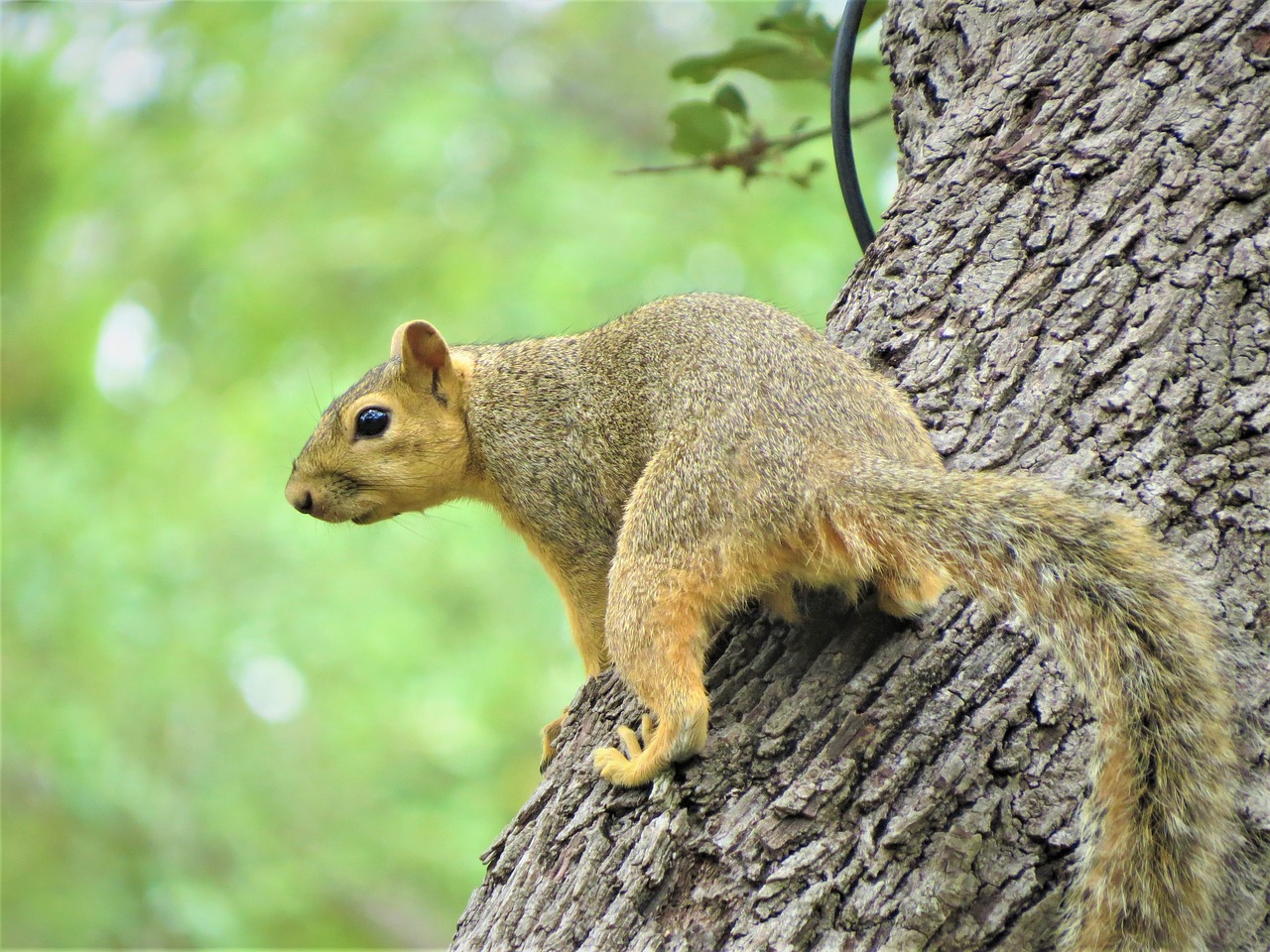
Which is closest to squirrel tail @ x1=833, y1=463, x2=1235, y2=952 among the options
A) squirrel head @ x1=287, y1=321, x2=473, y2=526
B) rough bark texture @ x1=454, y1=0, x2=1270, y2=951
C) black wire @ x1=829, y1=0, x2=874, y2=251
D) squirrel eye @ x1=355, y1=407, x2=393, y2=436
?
rough bark texture @ x1=454, y1=0, x2=1270, y2=951

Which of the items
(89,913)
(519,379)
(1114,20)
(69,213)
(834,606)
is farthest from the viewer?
(69,213)

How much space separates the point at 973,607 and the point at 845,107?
1195 mm

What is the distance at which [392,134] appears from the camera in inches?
300

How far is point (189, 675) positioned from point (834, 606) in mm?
6429

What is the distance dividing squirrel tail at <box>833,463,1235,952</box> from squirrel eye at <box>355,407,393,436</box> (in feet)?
4.77

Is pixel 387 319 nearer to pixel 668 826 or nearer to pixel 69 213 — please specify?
pixel 69 213

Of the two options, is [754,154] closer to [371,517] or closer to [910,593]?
[371,517]

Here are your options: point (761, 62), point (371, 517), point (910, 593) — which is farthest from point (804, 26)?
point (910, 593)

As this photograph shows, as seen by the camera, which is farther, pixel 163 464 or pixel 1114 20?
pixel 163 464

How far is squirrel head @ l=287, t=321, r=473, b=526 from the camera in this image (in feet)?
9.29

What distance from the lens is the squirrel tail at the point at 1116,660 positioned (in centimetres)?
148

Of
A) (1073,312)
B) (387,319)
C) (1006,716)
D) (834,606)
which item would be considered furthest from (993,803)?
(387,319)

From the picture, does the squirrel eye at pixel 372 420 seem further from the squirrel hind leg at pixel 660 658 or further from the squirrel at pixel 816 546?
the squirrel hind leg at pixel 660 658

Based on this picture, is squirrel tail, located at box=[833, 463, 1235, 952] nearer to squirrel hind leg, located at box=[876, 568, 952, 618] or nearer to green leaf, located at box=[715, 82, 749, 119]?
squirrel hind leg, located at box=[876, 568, 952, 618]
